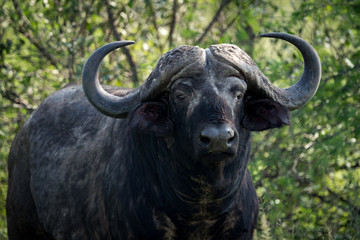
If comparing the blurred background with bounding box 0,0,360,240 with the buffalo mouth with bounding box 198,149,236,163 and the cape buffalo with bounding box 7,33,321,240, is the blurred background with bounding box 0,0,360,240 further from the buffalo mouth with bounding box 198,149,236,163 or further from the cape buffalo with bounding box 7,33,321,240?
the buffalo mouth with bounding box 198,149,236,163

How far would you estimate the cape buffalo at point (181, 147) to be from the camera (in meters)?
3.45

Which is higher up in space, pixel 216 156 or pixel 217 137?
pixel 217 137

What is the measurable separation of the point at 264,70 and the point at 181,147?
10.0 feet

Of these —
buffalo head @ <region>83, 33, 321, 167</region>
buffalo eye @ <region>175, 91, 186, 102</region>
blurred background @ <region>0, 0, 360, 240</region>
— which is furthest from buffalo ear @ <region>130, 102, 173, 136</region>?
blurred background @ <region>0, 0, 360, 240</region>

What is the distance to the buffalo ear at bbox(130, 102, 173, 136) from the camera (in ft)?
11.6

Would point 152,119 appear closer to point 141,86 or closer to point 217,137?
point 141,86

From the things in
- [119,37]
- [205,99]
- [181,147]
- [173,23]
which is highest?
[205,99]

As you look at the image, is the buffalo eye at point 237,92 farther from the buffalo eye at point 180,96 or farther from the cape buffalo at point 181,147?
the buffalo eye at point 180,96

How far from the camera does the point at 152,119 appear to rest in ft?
11.7

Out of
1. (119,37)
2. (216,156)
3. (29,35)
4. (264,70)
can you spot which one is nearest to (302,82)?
(216,156)

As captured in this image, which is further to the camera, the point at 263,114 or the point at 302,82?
the point at 302,82

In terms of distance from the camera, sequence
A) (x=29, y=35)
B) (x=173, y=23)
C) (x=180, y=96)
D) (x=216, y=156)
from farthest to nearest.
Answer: (x=173, y=23)
(x=29, y=35)
(x=180, y=96)
(x=216, y=156)

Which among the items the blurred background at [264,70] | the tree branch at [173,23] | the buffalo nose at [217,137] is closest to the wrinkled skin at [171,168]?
the buffalo nose at [217,137]

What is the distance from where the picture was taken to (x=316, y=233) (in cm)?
622
